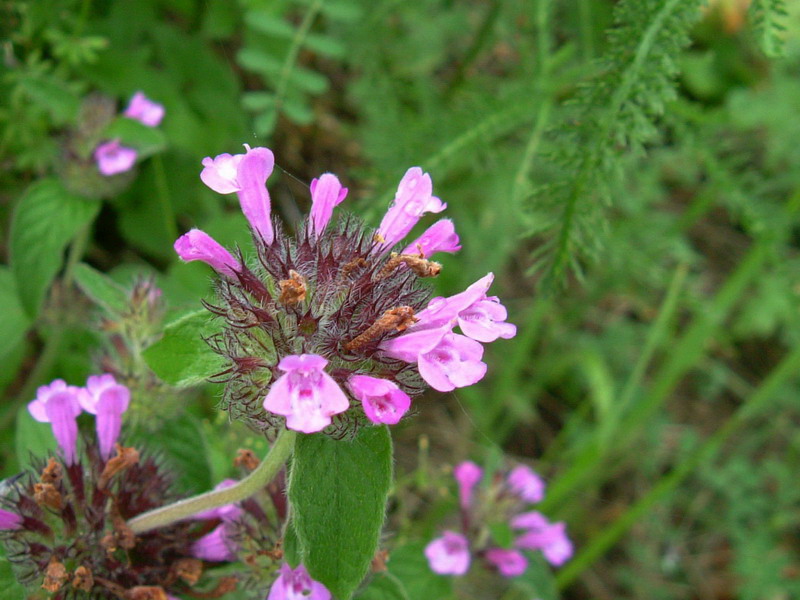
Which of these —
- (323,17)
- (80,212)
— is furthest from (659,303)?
(80,212)

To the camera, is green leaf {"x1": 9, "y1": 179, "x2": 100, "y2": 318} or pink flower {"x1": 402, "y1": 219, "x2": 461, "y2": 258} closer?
pink flower {"x1": 402, "y1": 219, "x2": 461, "y2": 258}

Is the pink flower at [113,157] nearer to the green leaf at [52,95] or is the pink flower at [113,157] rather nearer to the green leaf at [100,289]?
the green leaf at [52,95]

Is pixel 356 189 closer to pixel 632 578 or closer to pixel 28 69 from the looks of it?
pixel 28 69

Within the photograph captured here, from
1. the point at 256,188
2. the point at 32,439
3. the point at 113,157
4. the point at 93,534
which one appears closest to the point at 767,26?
the point at 256,188

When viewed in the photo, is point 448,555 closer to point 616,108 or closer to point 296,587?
point 296,587

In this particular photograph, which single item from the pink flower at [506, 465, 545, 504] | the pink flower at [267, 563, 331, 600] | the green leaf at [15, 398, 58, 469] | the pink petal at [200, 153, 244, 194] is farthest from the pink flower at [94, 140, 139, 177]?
the pink flower at [506, 465, 545, 504]

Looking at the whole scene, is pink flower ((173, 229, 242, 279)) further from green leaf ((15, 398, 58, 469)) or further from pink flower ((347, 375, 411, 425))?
green leaf ((15, 398, 58, 469))

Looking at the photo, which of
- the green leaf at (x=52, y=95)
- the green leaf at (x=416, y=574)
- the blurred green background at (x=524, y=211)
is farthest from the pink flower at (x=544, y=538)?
the green leaf at (x=52, y=95)
